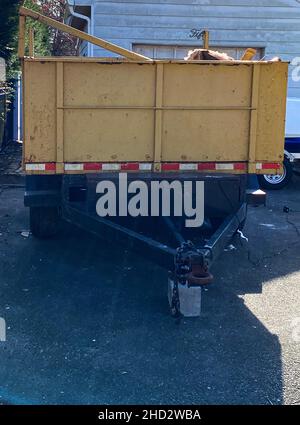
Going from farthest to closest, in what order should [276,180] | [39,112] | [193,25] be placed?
[193,25], [276,180], [39,112]

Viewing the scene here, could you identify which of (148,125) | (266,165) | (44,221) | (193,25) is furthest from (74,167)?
Result: (193,25)

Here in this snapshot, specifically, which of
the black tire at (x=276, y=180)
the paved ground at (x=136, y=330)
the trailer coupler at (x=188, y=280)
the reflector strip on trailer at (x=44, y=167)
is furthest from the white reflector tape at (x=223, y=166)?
the black tire at (x=276, y=180)

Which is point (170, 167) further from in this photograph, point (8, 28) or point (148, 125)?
point (8, 28)

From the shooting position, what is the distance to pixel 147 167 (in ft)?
20.4

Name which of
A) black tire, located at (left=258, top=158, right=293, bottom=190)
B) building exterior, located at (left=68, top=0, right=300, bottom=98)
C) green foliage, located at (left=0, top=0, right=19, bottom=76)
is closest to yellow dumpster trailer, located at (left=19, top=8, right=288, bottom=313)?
black tire, located at (left=258, top=158, right=293, bottom=190)

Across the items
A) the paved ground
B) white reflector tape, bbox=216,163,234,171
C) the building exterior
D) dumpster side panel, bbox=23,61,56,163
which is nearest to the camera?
the paved ground

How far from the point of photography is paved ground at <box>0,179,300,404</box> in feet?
13.8

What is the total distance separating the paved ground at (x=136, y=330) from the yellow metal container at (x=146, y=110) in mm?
1266

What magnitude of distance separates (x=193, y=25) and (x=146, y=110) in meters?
8.40

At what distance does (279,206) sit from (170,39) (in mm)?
5050

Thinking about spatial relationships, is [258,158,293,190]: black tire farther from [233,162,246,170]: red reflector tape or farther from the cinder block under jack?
the cinder block under jack

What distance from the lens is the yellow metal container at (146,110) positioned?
19.7 ft

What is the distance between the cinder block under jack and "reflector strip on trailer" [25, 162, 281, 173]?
1273mm
